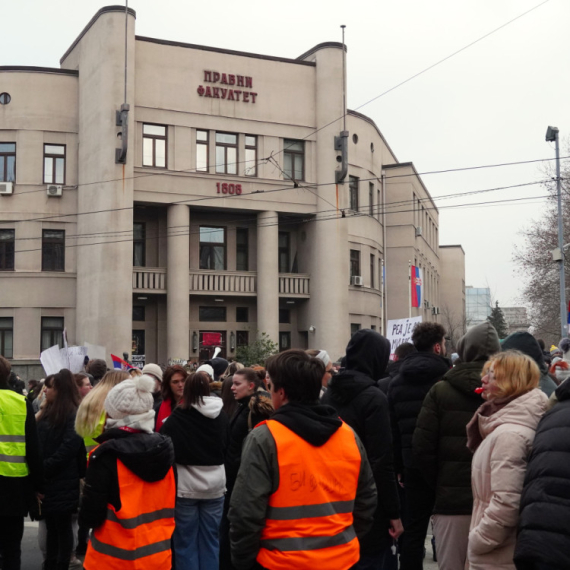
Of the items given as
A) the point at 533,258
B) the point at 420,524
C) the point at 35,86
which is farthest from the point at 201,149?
the point at 420,524

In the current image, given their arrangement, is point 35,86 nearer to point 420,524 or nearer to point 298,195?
point 298,195

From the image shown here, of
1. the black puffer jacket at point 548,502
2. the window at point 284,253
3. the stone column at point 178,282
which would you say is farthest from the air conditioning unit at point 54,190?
the black puffer jacket at point 548,502

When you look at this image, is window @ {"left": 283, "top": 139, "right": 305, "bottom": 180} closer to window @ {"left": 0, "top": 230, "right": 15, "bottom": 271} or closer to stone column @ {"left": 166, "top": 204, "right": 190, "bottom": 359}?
stone column @ {"left": 166, "top": 204, "right": 190, "bottom": 359}

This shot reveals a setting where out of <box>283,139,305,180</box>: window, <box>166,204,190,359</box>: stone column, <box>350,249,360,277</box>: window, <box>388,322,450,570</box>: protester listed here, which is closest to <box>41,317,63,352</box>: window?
<box>166,204,190,359</box>: stone column

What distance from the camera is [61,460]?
23.8ft

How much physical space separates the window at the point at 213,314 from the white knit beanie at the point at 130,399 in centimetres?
3036

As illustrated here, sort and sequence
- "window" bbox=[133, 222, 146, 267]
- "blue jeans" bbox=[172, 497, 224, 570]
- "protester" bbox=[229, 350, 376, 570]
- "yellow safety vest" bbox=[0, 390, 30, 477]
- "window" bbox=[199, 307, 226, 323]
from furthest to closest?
"window" bbox=[199, 307, 226, 323] → "window" bbox=[133, 222, 146, 267] → "blue jeans" bbox=[172, 497, 224, 570] → "yellow safety vest" bbox=[0, 390, 30, 477] → "protester" bbox=[229, 350, 376, 570]

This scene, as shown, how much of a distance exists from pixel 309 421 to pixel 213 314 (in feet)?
105

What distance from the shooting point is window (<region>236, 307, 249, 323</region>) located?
3613cm

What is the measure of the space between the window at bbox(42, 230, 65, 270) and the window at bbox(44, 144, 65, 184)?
2228 millimetres

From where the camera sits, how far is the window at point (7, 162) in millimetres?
33031

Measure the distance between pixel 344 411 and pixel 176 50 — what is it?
30.5m

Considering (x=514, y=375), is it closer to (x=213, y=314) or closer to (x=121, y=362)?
(x=121, y=362)

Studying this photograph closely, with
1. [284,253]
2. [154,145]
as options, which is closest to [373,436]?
[154,145]
